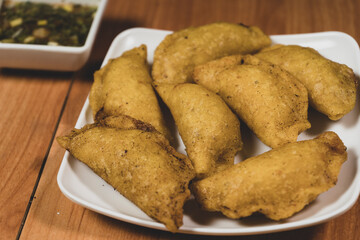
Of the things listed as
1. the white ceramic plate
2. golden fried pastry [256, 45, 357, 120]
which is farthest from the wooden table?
golden fried pastry [256, 45, 357, 120]

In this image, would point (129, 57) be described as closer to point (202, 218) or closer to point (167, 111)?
point (167, 111)

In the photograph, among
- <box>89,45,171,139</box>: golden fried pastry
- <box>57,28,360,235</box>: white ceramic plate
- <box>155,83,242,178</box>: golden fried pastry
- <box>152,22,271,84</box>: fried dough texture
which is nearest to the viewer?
<box>57,28,360,235</box>: white ceramic plate

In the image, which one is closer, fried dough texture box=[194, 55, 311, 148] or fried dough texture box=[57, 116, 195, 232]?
fried dough texture box=[57, 116, 195, 232]

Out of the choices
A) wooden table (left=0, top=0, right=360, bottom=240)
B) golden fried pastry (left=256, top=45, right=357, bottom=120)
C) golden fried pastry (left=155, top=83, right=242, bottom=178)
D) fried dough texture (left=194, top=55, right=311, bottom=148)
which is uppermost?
golden fried pastry (left=256, top=45, right=357, bottom=120)

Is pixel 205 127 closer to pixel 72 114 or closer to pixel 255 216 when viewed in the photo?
pixel 255 216

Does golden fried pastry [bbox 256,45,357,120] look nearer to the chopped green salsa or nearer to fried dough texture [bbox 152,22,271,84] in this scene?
fried dough texture [bbox 152,22,271,84]

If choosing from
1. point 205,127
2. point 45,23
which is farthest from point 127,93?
point 45,23

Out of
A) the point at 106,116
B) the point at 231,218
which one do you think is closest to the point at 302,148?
the point at 231,218
